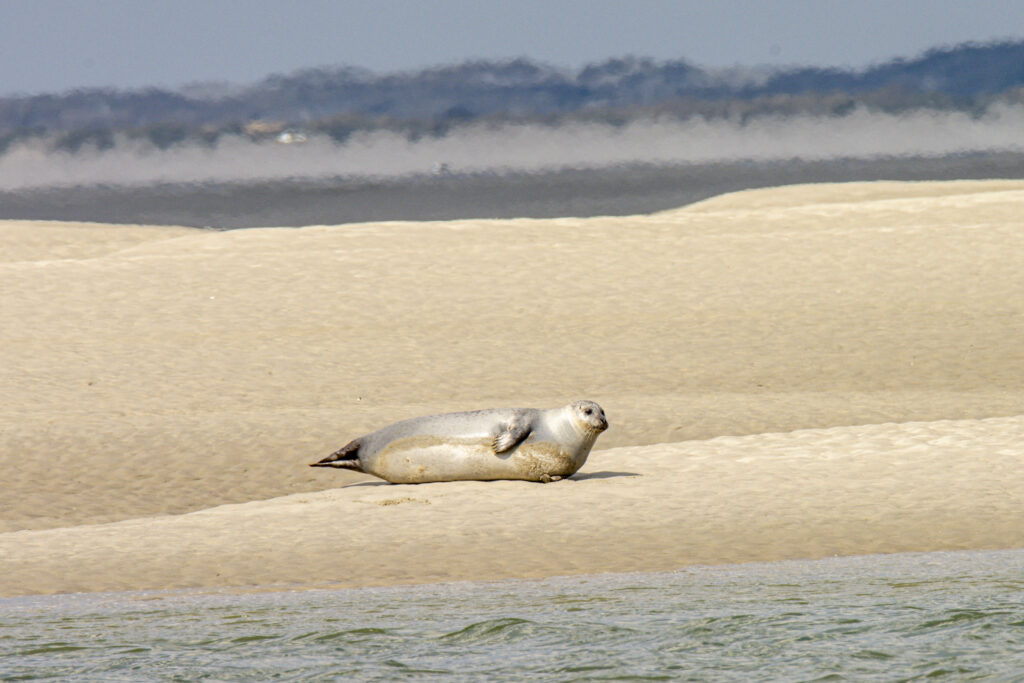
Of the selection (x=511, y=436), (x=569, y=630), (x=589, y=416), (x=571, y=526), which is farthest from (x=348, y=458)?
(x=569, y=630)

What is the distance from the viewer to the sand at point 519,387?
9.21 meters

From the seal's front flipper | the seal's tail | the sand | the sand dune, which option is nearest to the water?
the sand dune

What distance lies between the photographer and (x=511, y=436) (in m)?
10.5

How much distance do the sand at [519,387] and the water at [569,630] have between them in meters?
0.69

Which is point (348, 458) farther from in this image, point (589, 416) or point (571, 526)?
point (571, 526)

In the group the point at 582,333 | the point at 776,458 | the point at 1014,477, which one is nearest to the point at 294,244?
the point at 582,333

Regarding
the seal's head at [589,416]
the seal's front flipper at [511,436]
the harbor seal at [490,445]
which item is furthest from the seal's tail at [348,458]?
the seal's head at [589,416]

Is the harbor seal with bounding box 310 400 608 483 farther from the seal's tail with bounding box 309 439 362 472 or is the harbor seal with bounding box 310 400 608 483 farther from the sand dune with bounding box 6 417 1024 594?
the sand dune with bounding box 6 417 1024 594

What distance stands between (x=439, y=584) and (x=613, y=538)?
5.00ft

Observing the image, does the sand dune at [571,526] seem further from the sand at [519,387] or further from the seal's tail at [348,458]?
the seal's tail at [348,458]

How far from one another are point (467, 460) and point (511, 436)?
49 centimetres

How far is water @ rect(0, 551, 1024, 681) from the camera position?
19.5ft

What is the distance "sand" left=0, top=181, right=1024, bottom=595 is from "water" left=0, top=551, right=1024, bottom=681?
0.69 m

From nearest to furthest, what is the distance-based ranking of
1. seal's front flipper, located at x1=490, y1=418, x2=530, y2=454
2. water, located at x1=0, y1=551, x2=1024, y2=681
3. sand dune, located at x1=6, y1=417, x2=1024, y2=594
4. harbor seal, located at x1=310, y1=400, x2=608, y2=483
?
water, located at x1=0, y1=551, x2=1024, y2=681 < sand dune, located at x1=6, y1=417, x2=1024, y2=594 < seal's front flipper, located at x1=490, y1=418, x2=530, y2=454 < harbor seal, located at x1=310, y1=400, x2=608, y2=483
